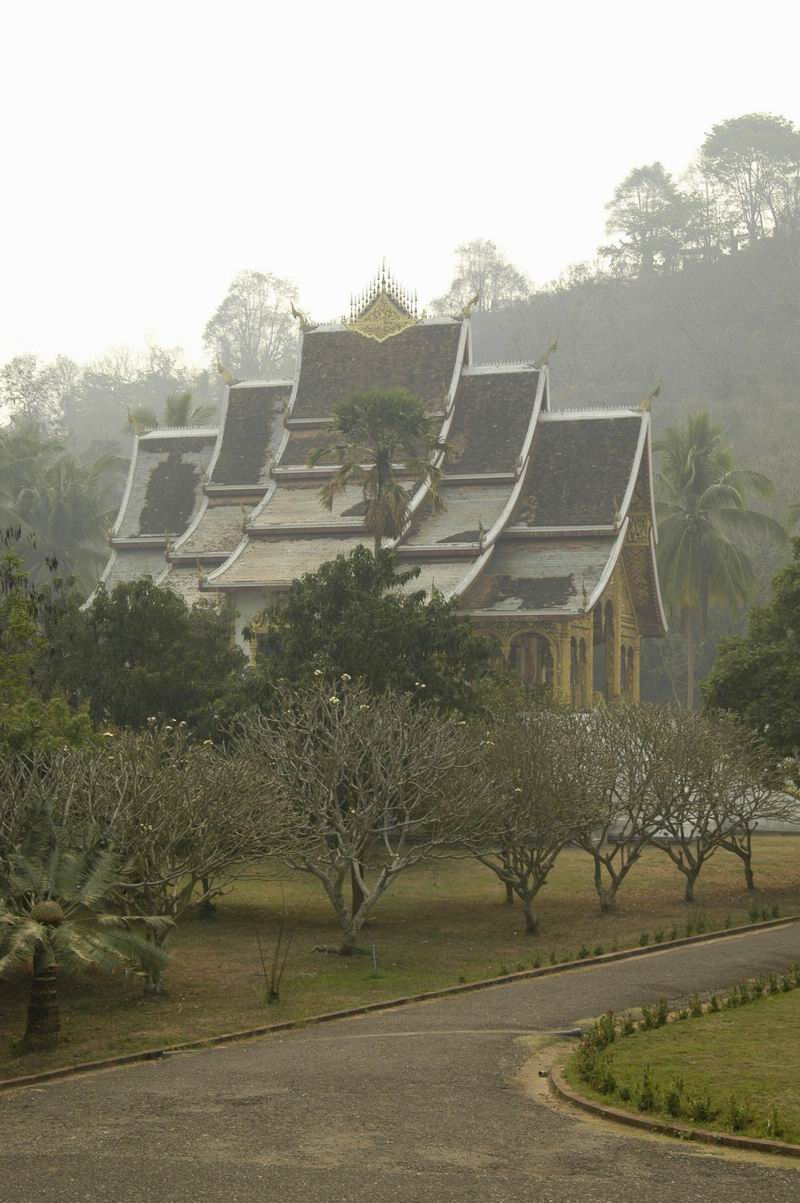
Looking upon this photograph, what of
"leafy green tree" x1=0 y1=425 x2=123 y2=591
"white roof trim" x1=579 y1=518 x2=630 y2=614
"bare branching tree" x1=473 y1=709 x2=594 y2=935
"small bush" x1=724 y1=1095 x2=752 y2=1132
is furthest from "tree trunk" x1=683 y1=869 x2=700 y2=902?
"leafy green tree" x1=0 y1=425 x2=123 y2=591

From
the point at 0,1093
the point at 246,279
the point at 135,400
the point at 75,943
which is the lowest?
the point at 0,1093

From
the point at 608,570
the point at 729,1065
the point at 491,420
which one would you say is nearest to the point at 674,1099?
the point at 729,1065

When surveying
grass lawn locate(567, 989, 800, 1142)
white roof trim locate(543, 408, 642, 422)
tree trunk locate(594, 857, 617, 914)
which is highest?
white roof trim locate(543, 408, 642, 422)

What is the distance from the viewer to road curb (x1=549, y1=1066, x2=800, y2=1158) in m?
13.3

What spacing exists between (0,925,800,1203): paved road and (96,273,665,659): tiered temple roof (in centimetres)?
2654

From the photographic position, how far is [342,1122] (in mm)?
14266

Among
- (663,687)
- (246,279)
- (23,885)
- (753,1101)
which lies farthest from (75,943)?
(246,279)

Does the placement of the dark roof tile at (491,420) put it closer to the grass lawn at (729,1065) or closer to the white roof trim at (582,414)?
the white roof trim at (582,414)

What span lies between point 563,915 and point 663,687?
121 ft

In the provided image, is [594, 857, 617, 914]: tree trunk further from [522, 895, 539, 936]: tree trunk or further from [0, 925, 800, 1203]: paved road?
[0, 925, 800, 1203]: paved road

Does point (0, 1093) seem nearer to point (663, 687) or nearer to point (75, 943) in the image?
point (75, 943)

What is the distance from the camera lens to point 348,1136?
13797 millimetres

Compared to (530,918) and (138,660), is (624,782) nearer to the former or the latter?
(530,918)

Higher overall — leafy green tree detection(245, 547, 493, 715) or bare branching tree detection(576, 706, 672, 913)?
leafy green tree detection(245, 547, 493, 715)
